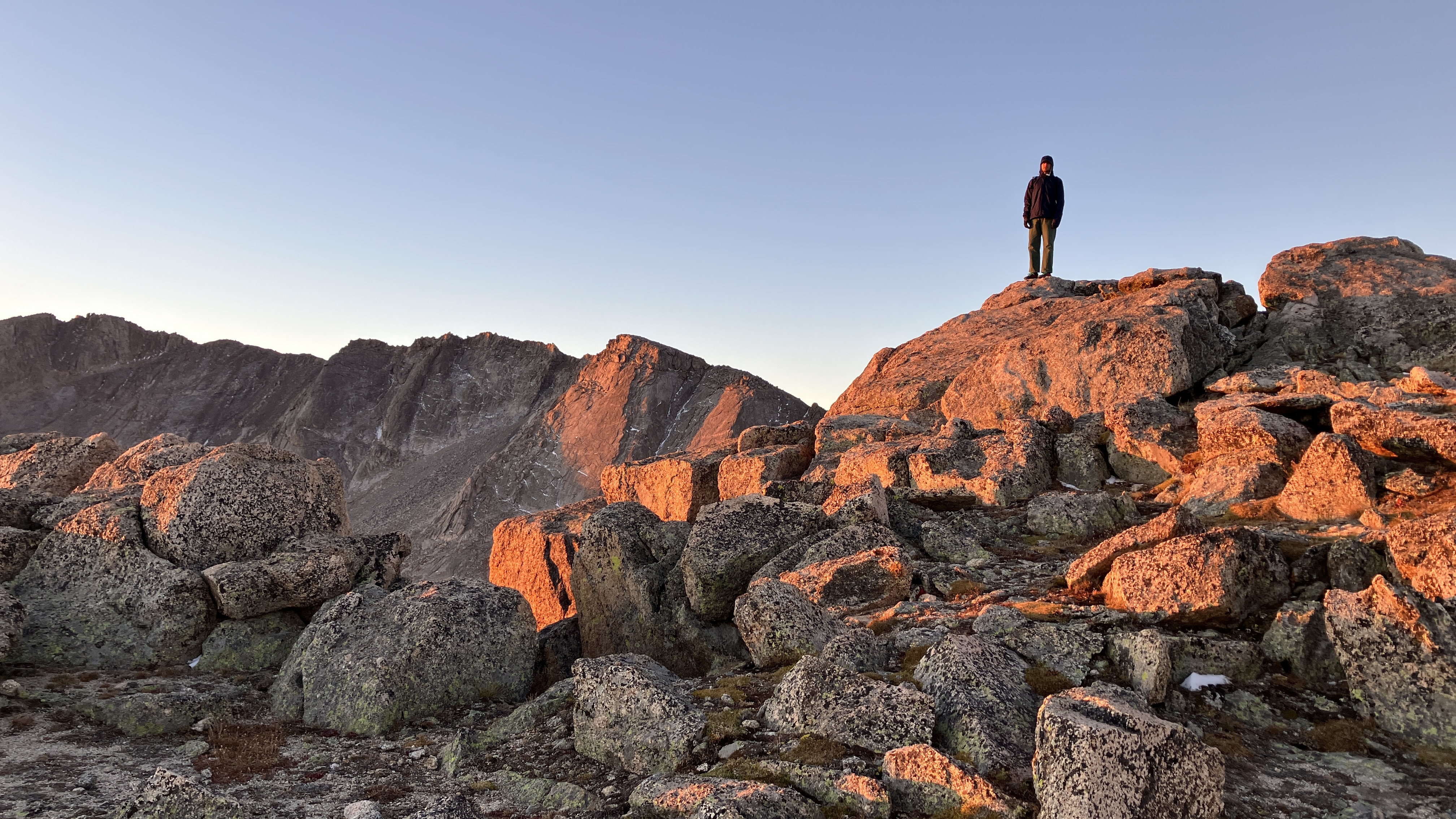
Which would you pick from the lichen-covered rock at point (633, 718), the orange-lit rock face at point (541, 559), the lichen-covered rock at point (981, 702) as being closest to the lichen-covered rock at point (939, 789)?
the lichen-covered rock at point (981, 702)

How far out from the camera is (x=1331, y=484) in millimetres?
14508

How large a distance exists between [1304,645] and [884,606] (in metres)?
6.39

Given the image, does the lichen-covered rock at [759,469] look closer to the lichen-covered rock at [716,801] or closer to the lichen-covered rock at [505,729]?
the lichen-covered rock at [505,729]

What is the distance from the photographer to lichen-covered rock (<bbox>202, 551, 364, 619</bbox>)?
1814cm

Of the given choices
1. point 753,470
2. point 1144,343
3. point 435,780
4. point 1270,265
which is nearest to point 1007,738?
point 435,780

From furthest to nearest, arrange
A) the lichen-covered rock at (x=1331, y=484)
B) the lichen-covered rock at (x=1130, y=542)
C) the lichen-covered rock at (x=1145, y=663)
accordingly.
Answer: the lichen-covered rock at (x=1331, y=484), the lichen-covered rock at (x=1130, y=542), the lichen-covered rock at (x=1145, y=663)

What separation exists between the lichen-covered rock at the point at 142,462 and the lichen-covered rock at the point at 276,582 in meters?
5.98

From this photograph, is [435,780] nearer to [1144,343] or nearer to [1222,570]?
[1222,570]

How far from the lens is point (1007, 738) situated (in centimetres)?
946

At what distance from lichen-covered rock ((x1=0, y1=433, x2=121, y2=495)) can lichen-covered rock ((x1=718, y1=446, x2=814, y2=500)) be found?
19.4m

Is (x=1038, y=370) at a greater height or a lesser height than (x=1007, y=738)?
greater

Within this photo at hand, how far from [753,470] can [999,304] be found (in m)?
15.6

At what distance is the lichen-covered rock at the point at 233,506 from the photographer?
19.2 m

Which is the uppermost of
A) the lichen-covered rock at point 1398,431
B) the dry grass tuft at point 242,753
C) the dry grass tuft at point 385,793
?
the lichen-covered rock at point 1398,431
